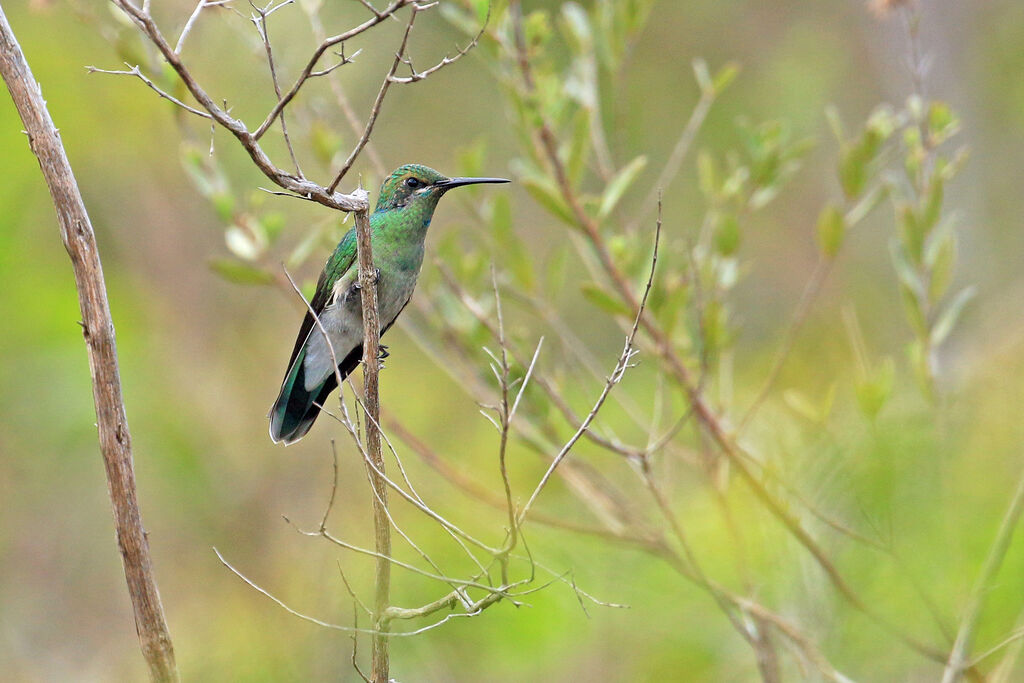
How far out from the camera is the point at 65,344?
6766 millimetres

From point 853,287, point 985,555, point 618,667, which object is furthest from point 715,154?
point 985,555

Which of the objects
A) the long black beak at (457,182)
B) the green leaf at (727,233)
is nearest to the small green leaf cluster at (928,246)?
the green leaf at (727,233)

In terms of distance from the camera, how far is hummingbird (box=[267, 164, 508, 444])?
4027 mm

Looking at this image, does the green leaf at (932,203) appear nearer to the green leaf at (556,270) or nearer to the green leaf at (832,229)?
the green leaf at (832,229)

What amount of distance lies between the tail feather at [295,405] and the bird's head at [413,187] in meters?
0.72

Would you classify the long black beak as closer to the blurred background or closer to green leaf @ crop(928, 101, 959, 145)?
the blurred background

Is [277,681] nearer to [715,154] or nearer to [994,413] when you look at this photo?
[994,413]

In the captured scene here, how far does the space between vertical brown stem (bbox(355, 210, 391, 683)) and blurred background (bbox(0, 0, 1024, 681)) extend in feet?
5.56

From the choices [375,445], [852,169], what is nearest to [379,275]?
[375,445]

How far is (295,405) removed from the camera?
4445 mm

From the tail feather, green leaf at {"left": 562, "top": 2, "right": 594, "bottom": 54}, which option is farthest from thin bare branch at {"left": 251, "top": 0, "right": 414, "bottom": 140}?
the tail feather

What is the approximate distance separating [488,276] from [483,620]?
205cm

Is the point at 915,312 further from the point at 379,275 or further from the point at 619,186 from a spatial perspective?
the point at 379,275

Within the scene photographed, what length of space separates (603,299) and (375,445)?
1.08 meters
